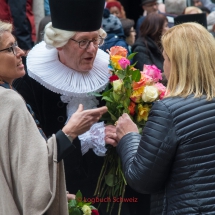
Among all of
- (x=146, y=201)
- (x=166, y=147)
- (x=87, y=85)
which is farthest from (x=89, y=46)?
(x=166, y=147)

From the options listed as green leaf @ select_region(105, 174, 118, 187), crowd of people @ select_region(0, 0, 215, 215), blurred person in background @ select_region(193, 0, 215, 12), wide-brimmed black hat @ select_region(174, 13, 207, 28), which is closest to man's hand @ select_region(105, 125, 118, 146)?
green leaf @ select_region(105, 174, 118, 187)

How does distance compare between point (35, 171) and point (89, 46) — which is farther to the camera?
point (89, 46)

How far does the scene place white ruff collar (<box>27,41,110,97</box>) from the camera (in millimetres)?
4242

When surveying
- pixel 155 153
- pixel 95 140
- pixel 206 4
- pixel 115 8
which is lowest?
pixel 206 4

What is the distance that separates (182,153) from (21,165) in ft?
2.52

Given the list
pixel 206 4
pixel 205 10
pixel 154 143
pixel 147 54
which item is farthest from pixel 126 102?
pixel 206 4

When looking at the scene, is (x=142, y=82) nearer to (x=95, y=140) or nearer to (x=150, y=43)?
(x=95, y=140)

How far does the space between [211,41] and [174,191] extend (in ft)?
2.46

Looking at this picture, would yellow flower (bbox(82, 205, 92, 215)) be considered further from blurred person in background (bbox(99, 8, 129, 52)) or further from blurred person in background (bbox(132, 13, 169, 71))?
blurred person in background (bbox(99, 8, 129, 52))

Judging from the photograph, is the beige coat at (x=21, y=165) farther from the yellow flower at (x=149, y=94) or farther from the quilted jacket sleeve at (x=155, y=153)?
the yellow flower at (x=149, y=94)

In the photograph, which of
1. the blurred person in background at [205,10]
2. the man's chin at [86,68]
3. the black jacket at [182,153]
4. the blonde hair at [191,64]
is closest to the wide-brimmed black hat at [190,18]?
the blurred person in background at [205,10]

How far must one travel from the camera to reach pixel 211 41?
10.4 ft

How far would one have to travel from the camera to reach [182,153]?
120 inches

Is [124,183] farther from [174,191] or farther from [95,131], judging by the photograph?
[174,191]
